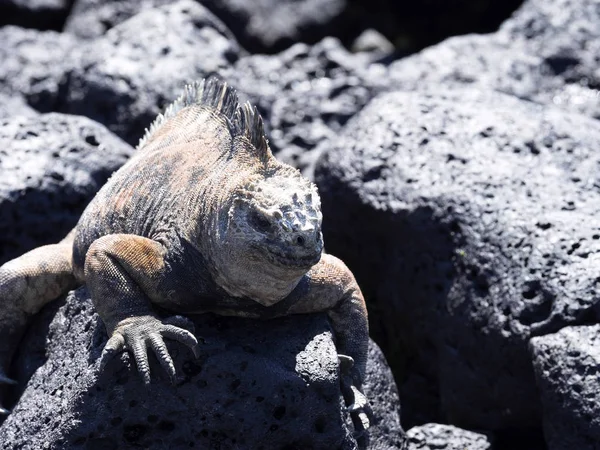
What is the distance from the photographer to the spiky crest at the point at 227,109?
398 centimetres

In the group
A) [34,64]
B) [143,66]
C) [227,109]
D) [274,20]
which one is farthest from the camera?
[274,20]

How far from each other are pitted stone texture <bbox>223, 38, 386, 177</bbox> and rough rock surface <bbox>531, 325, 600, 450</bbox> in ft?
7.84

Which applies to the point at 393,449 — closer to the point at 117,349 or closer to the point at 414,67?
the point at 117,349

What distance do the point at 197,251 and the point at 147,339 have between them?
40 cm

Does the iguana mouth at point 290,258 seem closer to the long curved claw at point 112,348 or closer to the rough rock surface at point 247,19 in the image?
the long curved claw at point 112,348

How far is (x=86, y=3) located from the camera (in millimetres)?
9406

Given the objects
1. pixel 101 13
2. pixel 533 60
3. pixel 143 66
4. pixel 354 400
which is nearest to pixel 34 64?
pixel 143 66

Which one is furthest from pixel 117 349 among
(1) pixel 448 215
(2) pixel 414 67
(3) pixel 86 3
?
(3) pixel 86 3

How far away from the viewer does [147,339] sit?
3955 mm

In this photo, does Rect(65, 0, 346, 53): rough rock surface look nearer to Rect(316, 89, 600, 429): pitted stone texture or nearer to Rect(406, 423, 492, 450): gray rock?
Rect(316, 89, 600, 429): pitted stone texture

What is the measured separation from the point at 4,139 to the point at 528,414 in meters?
3.30

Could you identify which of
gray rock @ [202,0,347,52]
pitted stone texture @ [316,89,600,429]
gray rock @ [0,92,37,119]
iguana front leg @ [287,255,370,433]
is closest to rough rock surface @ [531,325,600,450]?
pitted stone texture @ [316,89,600,429]

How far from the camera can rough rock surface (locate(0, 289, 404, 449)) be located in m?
4.03

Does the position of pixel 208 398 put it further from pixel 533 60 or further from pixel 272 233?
pixel 533 60
